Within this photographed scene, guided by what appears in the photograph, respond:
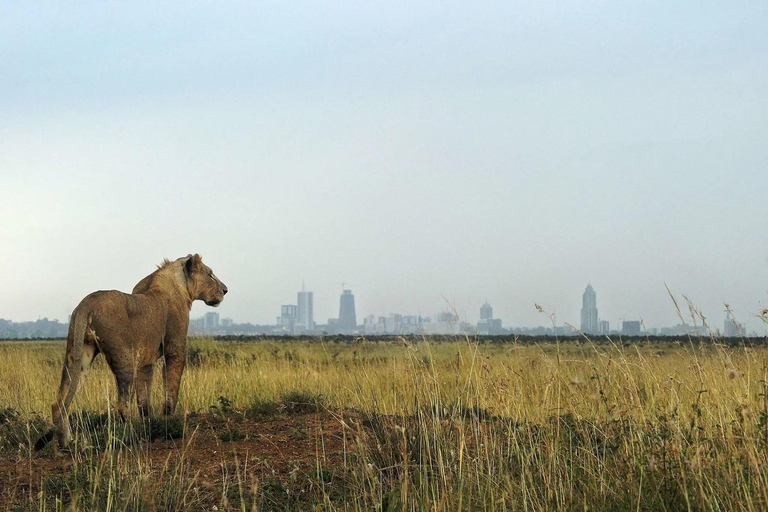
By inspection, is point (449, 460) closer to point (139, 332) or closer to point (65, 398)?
point (65, 398)

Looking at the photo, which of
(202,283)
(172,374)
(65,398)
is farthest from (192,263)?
(65,398)

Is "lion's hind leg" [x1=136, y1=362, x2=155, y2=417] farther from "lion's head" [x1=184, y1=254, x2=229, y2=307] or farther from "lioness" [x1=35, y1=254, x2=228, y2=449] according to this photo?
"lion's head" [x1=184, y1=254, x2=229, y2=307]

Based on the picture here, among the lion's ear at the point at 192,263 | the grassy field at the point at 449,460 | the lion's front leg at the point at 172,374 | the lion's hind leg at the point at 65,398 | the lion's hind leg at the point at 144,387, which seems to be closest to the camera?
the grassy field at the point at 449,460

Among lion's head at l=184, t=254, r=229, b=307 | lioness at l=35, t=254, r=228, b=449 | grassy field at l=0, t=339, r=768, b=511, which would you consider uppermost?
lion's head at l=184, t=254, r=229, b=307

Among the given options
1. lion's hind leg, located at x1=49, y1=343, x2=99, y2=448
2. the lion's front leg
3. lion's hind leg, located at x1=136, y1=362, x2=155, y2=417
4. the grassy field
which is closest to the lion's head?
the lion's front leg

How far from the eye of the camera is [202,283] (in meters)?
11.3

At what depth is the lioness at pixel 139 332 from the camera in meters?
8.08

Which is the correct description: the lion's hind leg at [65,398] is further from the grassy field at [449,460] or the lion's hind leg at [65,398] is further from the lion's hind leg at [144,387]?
the lion's hind leg at [144,387]

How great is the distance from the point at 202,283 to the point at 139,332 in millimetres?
2212

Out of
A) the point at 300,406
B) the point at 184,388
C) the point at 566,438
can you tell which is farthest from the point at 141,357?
the point at 566,438

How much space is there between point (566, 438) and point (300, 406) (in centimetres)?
399

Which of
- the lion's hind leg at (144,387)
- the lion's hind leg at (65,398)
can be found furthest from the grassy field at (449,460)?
the lion's hind leg at (144,387)

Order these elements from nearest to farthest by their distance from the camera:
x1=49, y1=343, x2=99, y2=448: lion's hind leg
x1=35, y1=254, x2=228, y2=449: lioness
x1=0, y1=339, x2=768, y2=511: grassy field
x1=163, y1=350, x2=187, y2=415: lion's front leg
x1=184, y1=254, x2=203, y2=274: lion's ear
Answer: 1. x1=0, y1=339, x2=768, y2=511: grassy field
2. x1=49, y1=343, x2=99, y2=448: lion's hind leg
3. x1=35, y1=254, x2=228, y2=449: lioness
4. x1=163, y1=350, x2=187, y2=415: lion's front leg
5. x1=184, y1=254, x2=203, y2=274: lion's ear

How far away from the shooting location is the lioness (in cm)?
808
